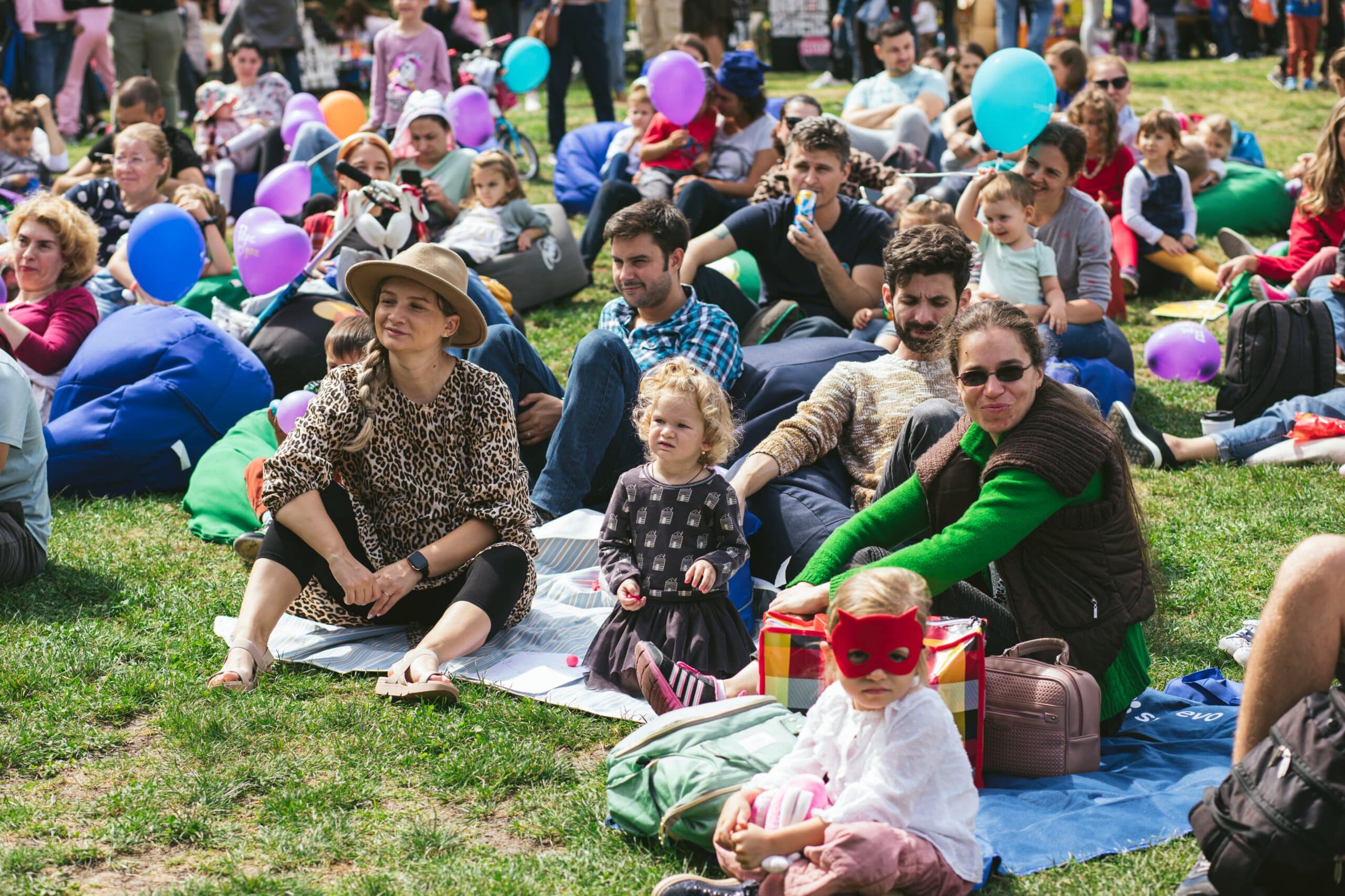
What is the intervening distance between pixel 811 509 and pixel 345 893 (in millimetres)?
2138

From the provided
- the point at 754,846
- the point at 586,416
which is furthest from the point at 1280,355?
the point at 754,846

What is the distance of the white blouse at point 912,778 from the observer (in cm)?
284

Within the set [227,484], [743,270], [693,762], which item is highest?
[743,270]

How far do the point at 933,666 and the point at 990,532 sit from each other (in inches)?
15.8

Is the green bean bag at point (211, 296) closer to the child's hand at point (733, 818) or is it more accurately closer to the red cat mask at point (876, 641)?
the child's hand at point (733, 818)

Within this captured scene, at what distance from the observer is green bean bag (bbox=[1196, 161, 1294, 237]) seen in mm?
10344

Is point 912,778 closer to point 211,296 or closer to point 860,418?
point 860,418

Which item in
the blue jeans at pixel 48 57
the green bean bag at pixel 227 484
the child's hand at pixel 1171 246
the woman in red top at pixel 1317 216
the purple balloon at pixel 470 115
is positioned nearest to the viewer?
the green bean bag at pixel 227 484

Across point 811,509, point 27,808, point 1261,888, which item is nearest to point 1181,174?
point 811,509

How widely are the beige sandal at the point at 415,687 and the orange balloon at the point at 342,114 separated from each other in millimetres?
8809

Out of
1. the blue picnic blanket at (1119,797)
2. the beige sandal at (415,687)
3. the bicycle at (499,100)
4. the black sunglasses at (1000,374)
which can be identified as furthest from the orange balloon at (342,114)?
the blue picnic blanket at (1119,797)

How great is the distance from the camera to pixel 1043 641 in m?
3.64

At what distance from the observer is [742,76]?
9.59 metres

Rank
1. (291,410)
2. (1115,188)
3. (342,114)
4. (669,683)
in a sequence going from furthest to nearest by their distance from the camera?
1. (342,114)
2. (1115,188)
3. (291,410)
4. (669,683)
